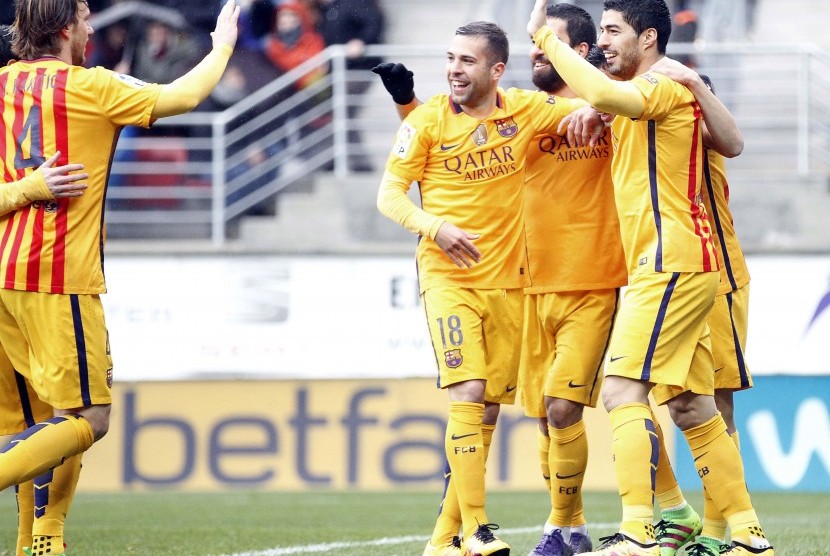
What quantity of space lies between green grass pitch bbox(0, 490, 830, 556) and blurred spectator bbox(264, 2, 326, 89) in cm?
466

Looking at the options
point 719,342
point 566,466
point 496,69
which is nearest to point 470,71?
point 496,69

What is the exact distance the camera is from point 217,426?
1219cm

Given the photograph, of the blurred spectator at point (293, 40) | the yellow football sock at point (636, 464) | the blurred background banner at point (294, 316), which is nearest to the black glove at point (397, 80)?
the yellow football sock at point (636, 464)

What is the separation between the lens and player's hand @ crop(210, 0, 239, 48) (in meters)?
6.04

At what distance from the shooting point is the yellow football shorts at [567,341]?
6.62 meters

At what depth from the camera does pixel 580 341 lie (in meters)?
6.64

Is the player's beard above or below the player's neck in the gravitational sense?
above

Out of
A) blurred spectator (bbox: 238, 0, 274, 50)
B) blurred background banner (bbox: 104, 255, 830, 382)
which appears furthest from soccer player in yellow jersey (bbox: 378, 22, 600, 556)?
blurred spectator (bbox: 238, 0, 274, 50)

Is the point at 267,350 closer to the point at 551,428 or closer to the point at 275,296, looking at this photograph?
the point at 275,296

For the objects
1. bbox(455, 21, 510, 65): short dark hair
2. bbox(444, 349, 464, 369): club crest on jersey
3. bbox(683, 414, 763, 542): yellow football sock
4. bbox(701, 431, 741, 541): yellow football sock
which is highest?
bbox(455, 21, 510, 65): short dark hair

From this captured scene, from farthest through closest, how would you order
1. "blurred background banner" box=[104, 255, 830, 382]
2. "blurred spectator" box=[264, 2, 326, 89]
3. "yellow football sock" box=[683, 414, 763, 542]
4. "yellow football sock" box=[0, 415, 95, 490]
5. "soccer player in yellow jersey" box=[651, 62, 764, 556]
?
1. "blurred spectator" box=[264, 2, 326, 89]
2. "blurred background banner" box=[104, 255, 830, 382]
3. "soccer player in yellow jersey" box=[651, 62, 764, 556]
4. "yellow football sock" box=[683, 414, 763, 542]
5. "yellow football sock" box=[0, 415, 95, 490]

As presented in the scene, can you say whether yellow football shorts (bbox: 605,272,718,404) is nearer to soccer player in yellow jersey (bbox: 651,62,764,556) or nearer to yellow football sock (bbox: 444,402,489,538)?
soccer player in yellow jersey (bbox: 651,62,764,556)

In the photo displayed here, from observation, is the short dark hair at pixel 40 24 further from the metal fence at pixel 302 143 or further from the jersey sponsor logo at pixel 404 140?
the metal fence at pixel 302 143

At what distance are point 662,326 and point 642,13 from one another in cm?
132
